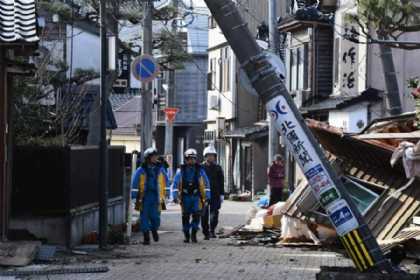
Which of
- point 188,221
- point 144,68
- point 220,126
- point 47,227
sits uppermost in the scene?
point 144,68

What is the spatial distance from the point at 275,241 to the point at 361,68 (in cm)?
1601

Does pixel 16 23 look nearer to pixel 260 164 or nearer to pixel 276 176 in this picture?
pixel 276 176

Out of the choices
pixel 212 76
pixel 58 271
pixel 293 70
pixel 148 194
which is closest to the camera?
pixel 58 271

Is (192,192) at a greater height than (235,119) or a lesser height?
lesser

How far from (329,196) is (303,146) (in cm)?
56

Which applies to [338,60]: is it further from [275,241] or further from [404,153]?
[404,153]

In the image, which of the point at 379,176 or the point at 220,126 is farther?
the point at 220,126

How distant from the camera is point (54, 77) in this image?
28.4 metres

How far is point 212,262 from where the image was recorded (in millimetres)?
14602

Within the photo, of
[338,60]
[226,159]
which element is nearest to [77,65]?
[338,60]

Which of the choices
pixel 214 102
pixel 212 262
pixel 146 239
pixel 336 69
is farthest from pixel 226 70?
pixel 212 262

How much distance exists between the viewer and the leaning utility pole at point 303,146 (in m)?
9.52

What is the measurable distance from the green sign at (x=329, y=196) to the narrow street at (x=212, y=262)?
126 inches

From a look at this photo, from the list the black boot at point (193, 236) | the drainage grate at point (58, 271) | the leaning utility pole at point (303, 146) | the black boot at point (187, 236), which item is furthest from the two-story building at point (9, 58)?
the leaning utility pole at point (303, 146)
